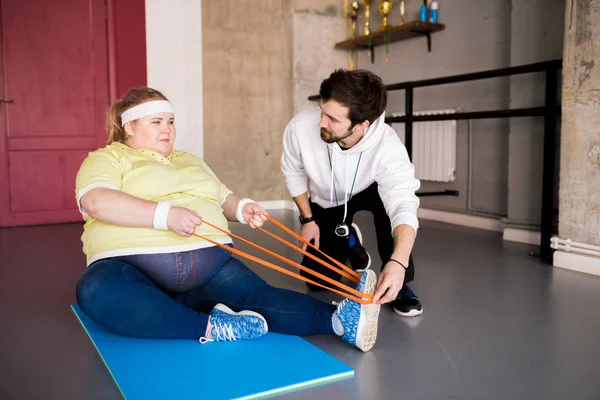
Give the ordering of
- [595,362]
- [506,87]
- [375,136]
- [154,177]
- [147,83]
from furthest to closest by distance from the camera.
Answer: [147,83], [506,87], [375,136], [154,177], [595,362]

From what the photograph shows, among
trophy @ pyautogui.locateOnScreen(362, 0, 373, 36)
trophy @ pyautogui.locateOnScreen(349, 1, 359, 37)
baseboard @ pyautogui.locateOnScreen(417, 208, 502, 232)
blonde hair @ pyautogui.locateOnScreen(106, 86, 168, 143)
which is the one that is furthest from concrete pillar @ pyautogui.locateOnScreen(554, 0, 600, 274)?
trophy @ pyautogui.locateOnScreen(349, 1, 359, 37)

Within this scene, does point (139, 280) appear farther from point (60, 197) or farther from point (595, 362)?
point (60, 197)

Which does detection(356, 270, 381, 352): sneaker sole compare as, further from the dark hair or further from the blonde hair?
the blonde hair

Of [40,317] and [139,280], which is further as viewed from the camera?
[40,317]

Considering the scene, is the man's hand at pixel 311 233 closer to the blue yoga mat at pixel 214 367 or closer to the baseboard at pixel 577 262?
the blue yoga mat at pixel 214 367

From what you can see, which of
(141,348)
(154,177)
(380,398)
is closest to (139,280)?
(141,348)

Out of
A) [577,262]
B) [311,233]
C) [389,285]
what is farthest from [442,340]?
[577,262]

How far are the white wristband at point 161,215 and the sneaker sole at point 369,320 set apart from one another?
61 centimetres

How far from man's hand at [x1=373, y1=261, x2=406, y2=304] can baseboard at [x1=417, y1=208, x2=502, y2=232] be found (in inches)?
109

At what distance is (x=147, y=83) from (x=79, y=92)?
0.62 m

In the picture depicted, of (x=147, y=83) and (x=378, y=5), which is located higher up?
(x=378, y=5)

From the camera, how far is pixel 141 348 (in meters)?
1.63

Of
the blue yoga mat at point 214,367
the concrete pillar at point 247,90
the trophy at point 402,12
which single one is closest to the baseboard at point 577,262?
the blue yoga mat at point 214,367

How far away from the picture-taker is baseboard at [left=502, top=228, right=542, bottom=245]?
3.54 metres
